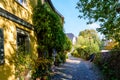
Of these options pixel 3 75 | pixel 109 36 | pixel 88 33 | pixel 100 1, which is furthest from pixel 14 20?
pixel 88 33

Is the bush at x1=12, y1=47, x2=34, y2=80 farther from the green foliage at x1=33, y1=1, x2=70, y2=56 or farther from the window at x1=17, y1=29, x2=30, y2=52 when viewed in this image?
the green foliage at x1=33, y1=1, x2=70, y2=56

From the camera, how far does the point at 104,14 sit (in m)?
13.7

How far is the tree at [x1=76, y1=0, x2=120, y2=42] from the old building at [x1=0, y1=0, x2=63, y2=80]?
392 centimetres

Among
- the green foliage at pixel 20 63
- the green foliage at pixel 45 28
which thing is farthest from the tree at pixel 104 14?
the green foliage at pixel 20 63

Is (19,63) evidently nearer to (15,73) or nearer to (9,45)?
(15,73)

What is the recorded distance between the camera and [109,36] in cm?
1499

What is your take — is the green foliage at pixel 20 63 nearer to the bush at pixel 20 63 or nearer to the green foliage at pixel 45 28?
the bush at pixel 20 63

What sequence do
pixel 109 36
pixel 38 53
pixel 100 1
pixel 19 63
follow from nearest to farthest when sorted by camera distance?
pixel 19 63, pixel 100 1, pixel 38 53, pixel 109 36

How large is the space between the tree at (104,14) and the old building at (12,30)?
3.92 meters

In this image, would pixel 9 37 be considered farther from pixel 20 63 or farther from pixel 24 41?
pixel 24 41

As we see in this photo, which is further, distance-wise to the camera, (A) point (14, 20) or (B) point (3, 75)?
(A) point (14, 20)

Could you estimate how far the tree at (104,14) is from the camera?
1302 centimetres

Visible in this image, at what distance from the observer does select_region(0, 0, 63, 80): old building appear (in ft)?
27.0

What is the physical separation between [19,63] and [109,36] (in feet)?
25.1
